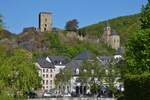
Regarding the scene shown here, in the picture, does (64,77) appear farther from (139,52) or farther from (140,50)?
(139,52)

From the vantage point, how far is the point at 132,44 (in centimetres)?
7300

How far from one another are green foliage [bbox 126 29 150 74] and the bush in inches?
509

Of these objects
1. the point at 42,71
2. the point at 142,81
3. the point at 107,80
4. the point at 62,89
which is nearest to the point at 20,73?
the point at 142,81

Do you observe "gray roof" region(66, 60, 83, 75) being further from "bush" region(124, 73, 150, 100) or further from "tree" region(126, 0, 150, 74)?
"bush" region(124, 73, 150, 100)

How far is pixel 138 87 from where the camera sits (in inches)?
2045

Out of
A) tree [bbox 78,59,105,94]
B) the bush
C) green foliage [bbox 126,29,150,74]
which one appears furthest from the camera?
tree [bbox 78,59,105,94]

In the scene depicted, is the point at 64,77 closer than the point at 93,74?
No

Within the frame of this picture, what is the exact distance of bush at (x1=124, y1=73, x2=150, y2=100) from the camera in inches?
1957

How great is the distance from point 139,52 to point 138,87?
20151 millimetres

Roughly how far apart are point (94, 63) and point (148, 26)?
68.7 metres

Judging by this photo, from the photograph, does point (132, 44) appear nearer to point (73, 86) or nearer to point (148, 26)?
point (148, 26)

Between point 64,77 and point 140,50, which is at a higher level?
point 64,77

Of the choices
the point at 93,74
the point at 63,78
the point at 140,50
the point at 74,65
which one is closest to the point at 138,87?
the point at 140,50

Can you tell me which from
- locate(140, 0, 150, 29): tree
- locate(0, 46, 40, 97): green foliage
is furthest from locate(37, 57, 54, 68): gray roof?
locate(0, 46, 40, 97): green foliage
